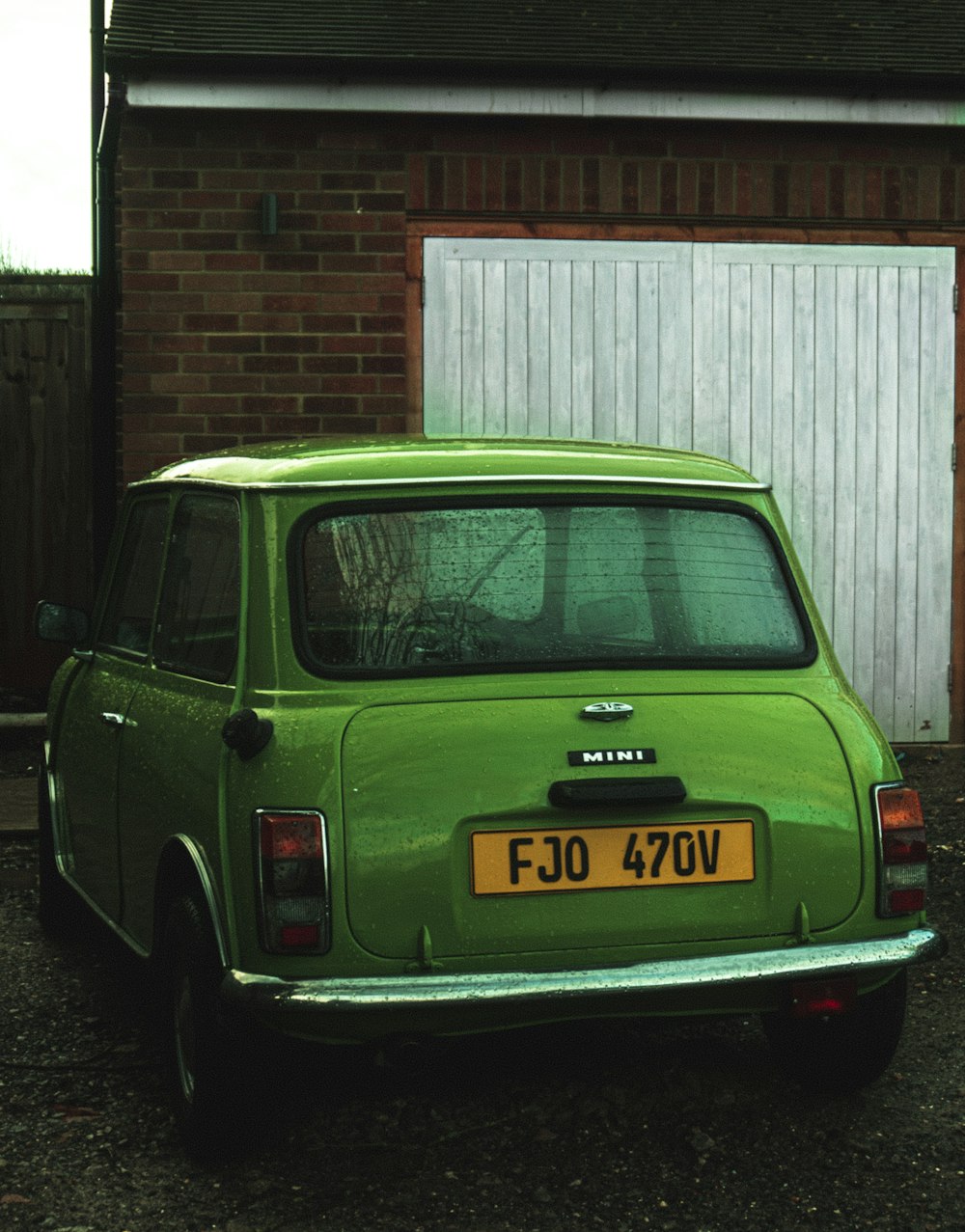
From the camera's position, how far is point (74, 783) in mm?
5367

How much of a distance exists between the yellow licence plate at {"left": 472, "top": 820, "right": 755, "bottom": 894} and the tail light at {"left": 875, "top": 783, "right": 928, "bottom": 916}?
0.31 m

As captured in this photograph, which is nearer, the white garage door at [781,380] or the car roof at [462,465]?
the car roof at [462,465]

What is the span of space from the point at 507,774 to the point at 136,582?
5.86 ft

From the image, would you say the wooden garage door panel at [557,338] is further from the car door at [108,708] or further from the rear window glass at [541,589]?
the rear window glass at [541,589]

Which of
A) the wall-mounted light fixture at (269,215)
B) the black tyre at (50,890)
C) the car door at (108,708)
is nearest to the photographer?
the car door at (108,708)

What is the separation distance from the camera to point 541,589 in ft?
13.2

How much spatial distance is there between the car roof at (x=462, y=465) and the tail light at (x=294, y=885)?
32.5 inches

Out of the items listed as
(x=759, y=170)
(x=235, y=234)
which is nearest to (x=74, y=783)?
(x=235, y=234)

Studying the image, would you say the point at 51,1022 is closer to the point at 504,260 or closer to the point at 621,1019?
the point at 621,1019

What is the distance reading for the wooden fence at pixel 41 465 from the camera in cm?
1123

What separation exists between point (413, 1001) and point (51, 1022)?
1953 millimetres

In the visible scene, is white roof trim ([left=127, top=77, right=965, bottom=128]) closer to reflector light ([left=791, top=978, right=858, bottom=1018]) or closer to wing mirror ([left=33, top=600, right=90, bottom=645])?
wing mirror ([left=33, top=600, right=90, bottom=645])

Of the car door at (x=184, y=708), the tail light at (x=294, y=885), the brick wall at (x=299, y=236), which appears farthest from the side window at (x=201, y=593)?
the brick wall at (x=299, y=236)

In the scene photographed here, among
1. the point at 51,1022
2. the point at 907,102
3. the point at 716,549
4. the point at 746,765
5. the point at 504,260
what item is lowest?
the point at 51,1022
